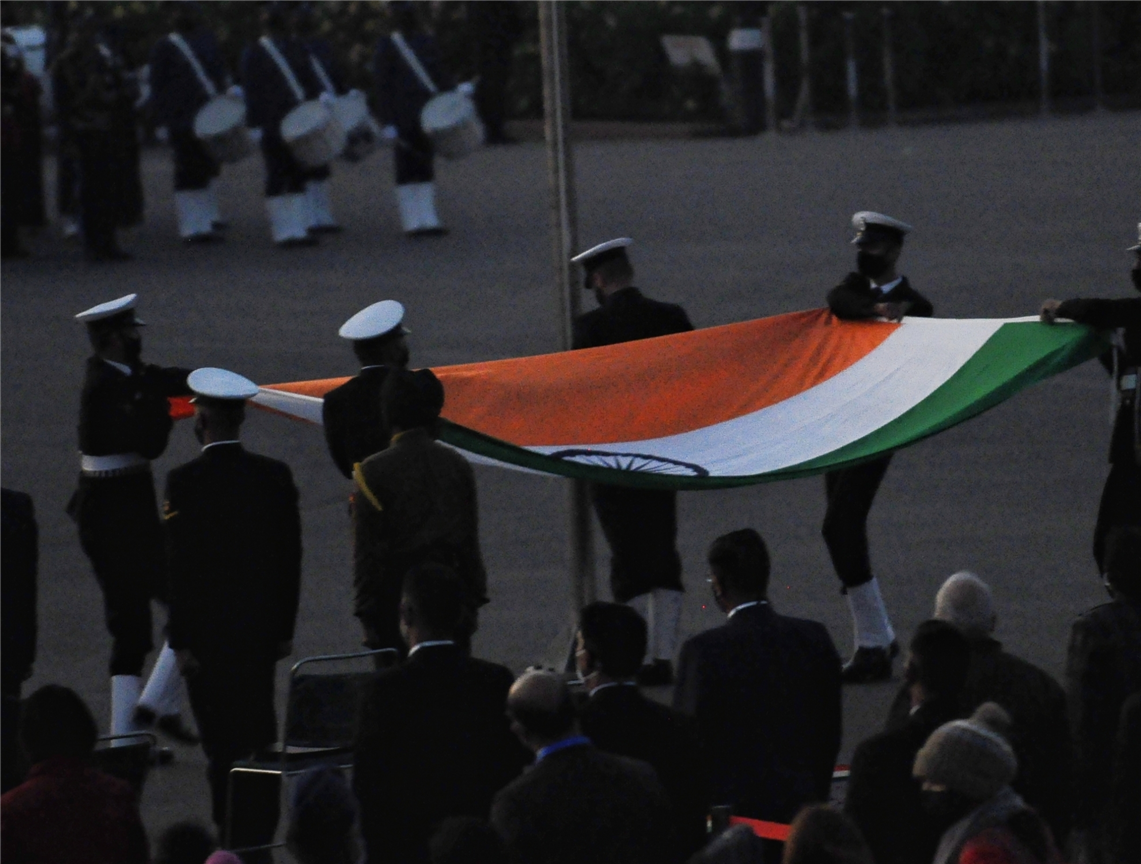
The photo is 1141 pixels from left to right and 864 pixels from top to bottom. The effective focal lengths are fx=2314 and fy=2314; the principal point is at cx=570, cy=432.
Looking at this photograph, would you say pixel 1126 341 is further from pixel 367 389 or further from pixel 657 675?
pixel 367 389

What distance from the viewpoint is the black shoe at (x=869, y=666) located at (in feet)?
30.3

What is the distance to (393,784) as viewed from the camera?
19.4 feet

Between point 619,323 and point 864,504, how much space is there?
122 centimetres

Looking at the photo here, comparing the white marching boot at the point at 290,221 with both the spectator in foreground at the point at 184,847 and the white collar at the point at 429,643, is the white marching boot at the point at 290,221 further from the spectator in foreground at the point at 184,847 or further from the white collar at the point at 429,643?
the spectator in foreground at the point at 184,847

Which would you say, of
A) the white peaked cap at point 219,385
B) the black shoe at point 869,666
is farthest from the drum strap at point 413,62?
the white peaked cap at point 219,385

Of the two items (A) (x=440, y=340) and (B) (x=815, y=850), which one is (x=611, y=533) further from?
(A) (x=440, y=340)

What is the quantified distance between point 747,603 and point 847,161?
17808mm

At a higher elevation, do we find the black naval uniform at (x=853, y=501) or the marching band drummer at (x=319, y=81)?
the marching band drummer at (x=319, y=81)

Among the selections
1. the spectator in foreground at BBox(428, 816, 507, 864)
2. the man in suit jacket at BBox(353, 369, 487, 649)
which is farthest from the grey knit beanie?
the man in suit jacket at BBox(353, 369, 487, 649)

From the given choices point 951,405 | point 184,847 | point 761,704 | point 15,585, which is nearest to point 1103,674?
point 761,704

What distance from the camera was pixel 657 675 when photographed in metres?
9.24

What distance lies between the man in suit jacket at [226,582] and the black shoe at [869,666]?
2681 mm

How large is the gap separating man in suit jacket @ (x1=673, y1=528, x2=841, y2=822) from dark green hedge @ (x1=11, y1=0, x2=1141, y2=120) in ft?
74.7

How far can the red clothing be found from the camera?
5281mm
